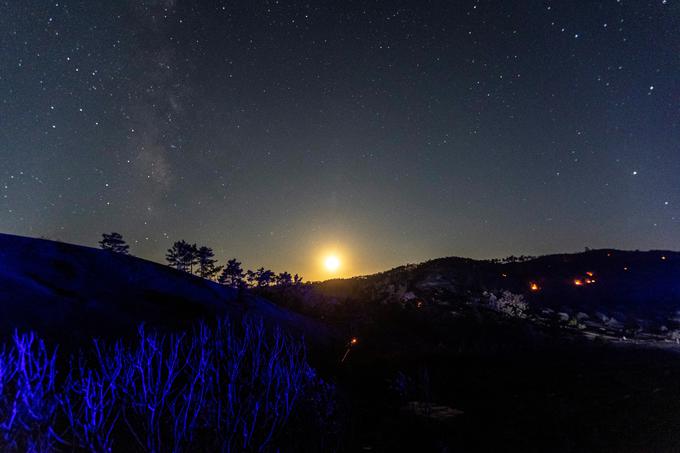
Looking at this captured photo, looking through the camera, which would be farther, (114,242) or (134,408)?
(114,242)

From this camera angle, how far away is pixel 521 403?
8.63 meters

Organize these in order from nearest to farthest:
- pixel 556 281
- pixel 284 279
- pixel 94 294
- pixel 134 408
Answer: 1. pixel 134 408
2. pixel 94 294
3. pixel 284 279
4. pixel 556 281

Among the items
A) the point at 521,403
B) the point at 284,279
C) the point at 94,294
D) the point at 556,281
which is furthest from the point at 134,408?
the point at 556,281

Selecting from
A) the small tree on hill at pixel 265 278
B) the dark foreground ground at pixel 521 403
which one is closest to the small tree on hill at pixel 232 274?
the small tree on hill at pixel 265 278

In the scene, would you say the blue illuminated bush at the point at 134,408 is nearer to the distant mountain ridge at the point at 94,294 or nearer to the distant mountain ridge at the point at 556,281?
the distant mountain ridge at the point at 94,294

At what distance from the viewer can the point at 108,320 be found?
939cm

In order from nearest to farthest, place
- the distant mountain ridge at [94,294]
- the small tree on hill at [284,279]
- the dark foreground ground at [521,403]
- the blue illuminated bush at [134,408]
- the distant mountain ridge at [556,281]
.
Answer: the blue illuminated bush at [134,408]
the dark foreground ground at [521,403]
the distant mountain ridge at [94,294]
the small tree on hill at [284,279]
the distant mountain ridge at [556,281]

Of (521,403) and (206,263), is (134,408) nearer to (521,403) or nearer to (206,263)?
(521,403)

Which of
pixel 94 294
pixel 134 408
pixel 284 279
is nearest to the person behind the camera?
pixel 134 408

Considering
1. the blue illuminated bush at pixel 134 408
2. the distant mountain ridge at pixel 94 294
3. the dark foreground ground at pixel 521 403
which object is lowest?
the dark foreground ground at pixel 521 403

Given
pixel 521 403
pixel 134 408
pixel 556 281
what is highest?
pixel 556 281

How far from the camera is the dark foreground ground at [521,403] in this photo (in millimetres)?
6484

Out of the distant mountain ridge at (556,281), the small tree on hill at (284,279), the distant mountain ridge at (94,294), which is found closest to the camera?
the distant mountain ridge at (94,294)

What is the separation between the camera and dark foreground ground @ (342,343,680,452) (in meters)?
6.48
